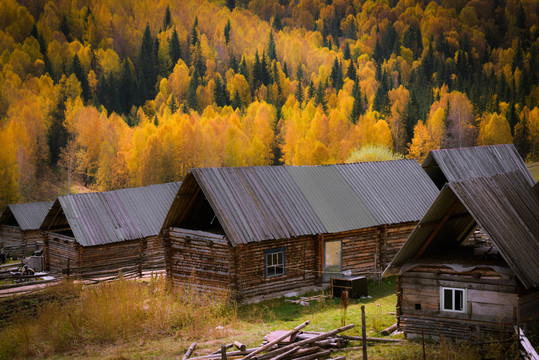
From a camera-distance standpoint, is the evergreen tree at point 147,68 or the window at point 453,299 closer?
the window at point 453,299

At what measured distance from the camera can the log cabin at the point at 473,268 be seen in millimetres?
15969

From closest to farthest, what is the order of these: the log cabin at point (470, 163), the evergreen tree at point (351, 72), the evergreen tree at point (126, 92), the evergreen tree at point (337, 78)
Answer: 1. the log cabin at point (470, 163)
2. the evergreen tree at point (126, 92)
3. the evergreen tree at point (337, 78)
4. the evergreen tree at point (351, 72)

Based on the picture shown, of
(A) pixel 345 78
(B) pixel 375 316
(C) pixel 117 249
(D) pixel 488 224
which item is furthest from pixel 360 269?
(A) pixel 345 78

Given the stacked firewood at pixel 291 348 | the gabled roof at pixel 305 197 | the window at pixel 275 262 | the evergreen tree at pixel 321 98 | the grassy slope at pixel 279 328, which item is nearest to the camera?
the stacked firewood at pixel 291 348

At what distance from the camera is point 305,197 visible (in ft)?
92.4

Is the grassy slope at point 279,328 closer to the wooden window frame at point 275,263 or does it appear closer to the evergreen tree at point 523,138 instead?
the wooden window frame at point 275,263

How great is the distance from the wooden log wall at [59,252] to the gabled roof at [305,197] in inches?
400

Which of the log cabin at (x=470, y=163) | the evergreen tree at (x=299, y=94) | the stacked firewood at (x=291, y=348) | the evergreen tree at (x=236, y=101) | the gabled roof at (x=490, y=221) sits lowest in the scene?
the stacked firewood at (x=291, y=348)

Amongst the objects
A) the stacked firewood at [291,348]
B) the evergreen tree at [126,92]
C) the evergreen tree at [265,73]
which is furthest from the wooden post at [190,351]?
the evergreen tree at [265,73]

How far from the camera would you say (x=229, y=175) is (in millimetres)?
26422

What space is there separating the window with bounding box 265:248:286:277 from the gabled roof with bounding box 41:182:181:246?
513 inches

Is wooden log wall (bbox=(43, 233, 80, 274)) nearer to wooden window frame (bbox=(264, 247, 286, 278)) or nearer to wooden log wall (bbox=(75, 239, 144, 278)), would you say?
wooden log wall (bbox=(75, 239, 144, 278))

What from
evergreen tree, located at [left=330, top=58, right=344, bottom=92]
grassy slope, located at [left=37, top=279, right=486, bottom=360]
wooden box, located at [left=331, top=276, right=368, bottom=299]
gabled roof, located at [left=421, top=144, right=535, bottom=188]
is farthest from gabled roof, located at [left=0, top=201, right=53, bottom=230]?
evergreen tree, located at [left=330, top=58, right=344, bottom=92]

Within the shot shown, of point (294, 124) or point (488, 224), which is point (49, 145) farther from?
point (488, 224)
